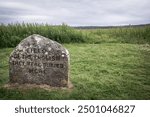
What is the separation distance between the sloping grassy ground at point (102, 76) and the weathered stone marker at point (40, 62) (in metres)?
0.36

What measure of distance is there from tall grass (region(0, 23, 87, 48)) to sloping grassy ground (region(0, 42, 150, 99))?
89.6 inches

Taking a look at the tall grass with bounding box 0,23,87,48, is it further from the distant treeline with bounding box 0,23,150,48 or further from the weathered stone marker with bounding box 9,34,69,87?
the weathered stone marker with bounding box 9,34,69,87

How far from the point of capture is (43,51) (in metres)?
8.30

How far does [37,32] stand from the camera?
18312 millimetres

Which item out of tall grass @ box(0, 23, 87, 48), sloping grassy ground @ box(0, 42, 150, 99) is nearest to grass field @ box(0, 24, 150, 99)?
sloping grassy ground @ box(0, 42, 150, 99)

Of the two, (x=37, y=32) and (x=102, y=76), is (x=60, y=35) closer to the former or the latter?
(x=37, y=32)

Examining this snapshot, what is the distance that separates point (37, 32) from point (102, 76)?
360 inches

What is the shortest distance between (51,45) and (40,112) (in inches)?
101

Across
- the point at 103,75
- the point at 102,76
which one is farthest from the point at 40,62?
the point at 103,75

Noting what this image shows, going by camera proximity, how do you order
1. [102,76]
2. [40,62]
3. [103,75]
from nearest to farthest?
1. [40,62]
2. [102,76]
3. [103,75]

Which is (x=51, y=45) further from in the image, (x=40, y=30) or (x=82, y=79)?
(x=40, y=30)

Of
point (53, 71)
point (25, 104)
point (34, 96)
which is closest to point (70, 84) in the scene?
point (53, 71)

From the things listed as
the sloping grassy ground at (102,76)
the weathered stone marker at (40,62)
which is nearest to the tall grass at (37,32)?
the sloping grassy ground at (102,76)

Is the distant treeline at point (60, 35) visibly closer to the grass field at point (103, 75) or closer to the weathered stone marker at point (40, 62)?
the grass field at point (103, 75)
